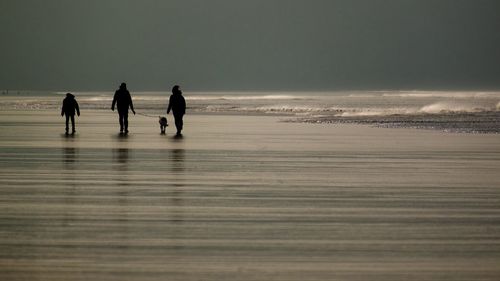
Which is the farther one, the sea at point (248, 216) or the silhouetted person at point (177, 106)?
the silhouetted person at point (177, 106)

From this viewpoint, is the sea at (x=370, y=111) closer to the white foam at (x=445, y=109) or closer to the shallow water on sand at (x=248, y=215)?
the white foam at (x=445, y=109)

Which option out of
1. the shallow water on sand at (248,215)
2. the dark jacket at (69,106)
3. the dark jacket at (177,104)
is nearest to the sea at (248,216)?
the shallow water on sand at (248,215)

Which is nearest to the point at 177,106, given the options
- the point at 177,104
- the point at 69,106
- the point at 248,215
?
the point at 177,104

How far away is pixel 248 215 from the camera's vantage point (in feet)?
34.5

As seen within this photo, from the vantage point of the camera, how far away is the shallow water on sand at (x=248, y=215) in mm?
7574

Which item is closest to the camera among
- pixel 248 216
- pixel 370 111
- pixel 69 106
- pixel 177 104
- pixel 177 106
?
pixel 248 216

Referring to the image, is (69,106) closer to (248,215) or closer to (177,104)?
(177,104)

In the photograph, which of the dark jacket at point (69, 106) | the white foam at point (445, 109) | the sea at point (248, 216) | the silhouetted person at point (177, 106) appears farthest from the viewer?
the white foam at point (445, 109)

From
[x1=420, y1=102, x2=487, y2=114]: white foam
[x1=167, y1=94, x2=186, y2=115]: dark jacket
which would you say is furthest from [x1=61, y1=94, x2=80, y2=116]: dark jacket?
[x1=420, y1=102, x2=487, y2=114]: white foam

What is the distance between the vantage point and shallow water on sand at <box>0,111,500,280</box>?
757cm

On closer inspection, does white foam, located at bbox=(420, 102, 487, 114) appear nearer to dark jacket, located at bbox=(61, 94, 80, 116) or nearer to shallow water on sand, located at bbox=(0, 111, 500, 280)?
dark jacket, located at bbox=(61, 94, 80, 116)

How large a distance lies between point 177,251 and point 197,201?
3653 millimetres

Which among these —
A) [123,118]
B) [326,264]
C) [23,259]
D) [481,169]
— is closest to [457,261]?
[326,264]

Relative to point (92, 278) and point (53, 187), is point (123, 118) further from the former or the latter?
point (92, 278)
